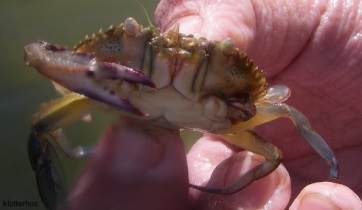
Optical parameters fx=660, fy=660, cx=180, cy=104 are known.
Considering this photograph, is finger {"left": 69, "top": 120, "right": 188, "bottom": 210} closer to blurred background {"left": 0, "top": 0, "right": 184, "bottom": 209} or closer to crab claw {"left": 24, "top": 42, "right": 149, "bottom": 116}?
crab claw {"left": 24, "top": 42, "right": 149, "bottom": 116}

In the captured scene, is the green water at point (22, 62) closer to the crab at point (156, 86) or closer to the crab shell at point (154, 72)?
the crab at point (156, 86)

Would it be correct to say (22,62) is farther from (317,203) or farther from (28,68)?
(317,203)

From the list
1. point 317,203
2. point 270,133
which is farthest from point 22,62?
point 317,203

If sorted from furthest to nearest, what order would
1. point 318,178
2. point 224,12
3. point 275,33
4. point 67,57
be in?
point 318,178 → point 275,33 → point 224,12 → point 67,57

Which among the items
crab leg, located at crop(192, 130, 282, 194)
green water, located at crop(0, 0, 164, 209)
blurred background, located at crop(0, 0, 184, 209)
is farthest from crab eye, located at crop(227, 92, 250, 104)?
green water, located at crop(0, 0, 164, 209)

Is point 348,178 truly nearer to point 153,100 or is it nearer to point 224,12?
point 224,12

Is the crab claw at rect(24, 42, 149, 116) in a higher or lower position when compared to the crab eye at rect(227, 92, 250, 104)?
higher

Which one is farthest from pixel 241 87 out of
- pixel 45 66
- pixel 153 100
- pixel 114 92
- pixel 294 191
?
pixel 294 191
